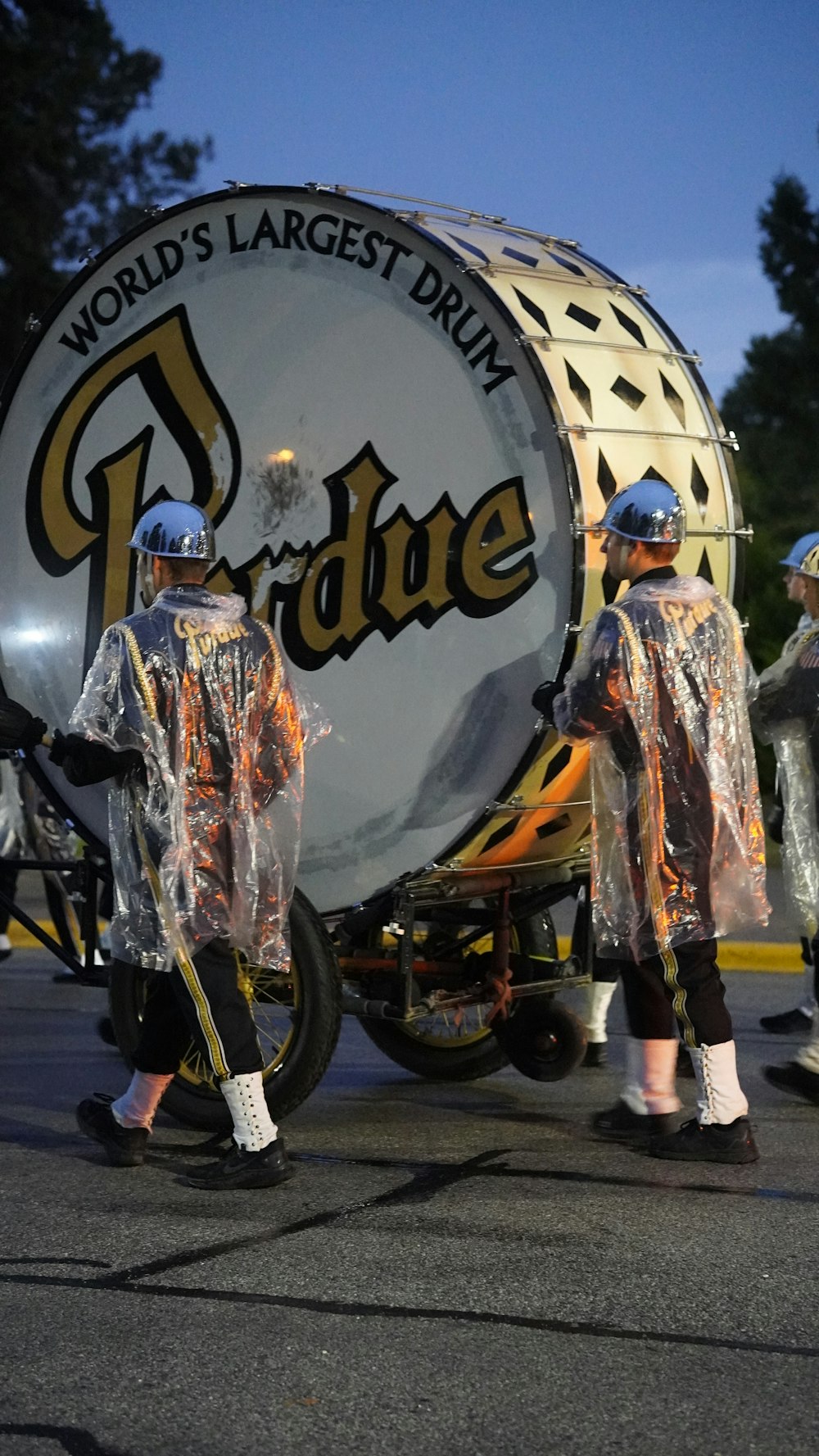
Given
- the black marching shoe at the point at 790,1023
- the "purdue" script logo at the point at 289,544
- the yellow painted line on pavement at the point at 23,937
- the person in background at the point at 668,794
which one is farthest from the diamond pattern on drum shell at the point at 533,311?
the yellow painted line on pavement at the point at 23,937

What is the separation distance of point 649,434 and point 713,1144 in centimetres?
205

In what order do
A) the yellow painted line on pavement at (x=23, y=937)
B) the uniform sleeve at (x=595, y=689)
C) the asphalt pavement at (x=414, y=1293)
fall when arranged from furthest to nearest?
1. the yellow painted line on pavement at (x=23, y=937)
2. the uniform sleeve at (x=595, y=689)
3. the asphalt pavement at (x=414, y=1293)

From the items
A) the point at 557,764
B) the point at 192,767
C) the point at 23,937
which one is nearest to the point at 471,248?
the point at 557,764

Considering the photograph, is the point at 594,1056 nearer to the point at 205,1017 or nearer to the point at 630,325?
the point at 205,1017

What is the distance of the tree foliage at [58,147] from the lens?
2330 cm

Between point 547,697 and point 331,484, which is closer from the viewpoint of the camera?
point 547,697

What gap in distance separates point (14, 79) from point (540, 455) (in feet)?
64.3

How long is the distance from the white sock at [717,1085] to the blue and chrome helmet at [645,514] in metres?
1.41

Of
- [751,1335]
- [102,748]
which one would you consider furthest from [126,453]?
[751,1335]

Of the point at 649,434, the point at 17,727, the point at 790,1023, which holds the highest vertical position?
the point at 649,434

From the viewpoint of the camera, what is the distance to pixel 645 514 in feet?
17.2

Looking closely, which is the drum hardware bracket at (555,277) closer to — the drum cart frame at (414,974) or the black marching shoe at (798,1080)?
the drum cart frame at (414,974)

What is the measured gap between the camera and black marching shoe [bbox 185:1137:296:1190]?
5.03 m

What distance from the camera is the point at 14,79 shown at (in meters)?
23.0
